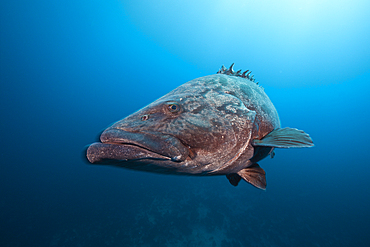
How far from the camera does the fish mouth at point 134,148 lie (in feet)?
4.28

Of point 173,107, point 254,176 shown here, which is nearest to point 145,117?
point 173,107

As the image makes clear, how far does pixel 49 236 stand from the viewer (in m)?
12.2

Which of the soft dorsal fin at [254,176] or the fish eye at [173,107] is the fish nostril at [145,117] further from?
the soft dorsal fin at [254,176]

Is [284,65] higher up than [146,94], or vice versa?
[284,65]

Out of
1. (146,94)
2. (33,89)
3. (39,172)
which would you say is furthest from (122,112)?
(39,172)

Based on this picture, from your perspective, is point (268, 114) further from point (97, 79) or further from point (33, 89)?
point (97, 79)

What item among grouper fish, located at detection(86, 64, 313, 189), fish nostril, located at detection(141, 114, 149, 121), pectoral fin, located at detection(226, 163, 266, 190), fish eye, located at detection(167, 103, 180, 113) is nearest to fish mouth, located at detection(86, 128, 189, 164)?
grouper fish, located at detection(86, 64, 313, 189)

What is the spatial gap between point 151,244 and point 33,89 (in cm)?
10737

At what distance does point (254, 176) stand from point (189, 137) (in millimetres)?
1798

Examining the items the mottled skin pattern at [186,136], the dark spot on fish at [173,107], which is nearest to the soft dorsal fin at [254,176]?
the mottled skin pattern at [186,136]

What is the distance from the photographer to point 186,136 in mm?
1531

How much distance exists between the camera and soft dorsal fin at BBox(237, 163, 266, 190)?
2444mm

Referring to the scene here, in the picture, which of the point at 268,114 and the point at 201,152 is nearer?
the point at 201,152

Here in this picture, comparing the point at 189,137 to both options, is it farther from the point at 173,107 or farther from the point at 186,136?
the point at 173,107
